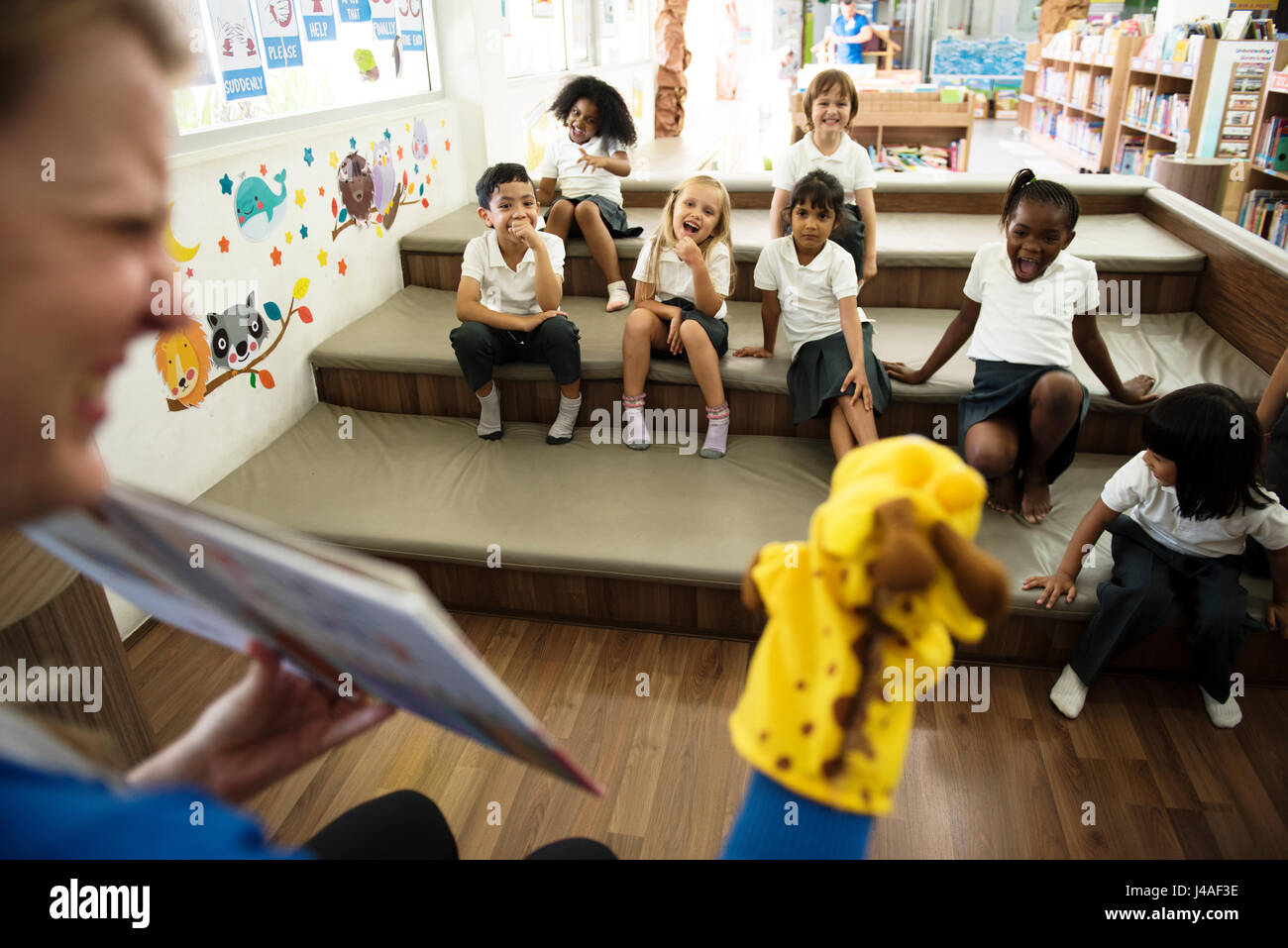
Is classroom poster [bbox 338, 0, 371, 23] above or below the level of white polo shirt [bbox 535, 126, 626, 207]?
above

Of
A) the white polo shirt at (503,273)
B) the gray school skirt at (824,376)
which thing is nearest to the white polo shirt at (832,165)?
the gray school skirt at (824,376)

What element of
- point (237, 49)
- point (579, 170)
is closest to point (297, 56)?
point (237, 49)

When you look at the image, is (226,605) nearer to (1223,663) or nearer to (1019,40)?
(1223,663)

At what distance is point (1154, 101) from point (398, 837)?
6.45 meters

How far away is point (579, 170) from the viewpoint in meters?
2.97

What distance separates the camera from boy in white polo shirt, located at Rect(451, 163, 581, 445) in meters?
2.21

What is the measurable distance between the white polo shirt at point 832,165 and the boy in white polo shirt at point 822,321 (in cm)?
53

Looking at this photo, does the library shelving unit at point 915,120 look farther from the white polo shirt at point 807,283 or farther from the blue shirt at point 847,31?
the white polo shirt at point 807,283

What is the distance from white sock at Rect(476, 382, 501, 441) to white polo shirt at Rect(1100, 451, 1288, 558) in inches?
60.9

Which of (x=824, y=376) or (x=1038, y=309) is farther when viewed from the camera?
(x=824, y=376)

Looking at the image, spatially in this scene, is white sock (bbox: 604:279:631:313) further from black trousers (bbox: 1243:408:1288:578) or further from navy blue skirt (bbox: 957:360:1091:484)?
black trousers (bbox: 1243:408:1288:578)

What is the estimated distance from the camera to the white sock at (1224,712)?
1562mm

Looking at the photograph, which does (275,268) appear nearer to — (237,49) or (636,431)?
(237,49)

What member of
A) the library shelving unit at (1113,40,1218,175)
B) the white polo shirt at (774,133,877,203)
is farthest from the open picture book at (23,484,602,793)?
the library shelving unit at (1113,40,1218,175)
